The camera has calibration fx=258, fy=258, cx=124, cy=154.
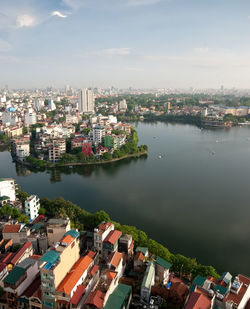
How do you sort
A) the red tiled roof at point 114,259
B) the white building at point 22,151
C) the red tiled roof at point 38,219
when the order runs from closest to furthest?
the red tiled roof at point 114,259 < the red tiled roof at point 38,219 < the white building at point 22,151

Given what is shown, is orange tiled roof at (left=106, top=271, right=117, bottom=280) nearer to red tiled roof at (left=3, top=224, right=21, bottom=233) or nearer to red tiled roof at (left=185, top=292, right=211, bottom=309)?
red tiled roof at (left=185, top=292, right=211, bottom=309)

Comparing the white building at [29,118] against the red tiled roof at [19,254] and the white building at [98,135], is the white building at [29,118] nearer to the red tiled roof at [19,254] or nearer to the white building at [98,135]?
the white building at [98,135]

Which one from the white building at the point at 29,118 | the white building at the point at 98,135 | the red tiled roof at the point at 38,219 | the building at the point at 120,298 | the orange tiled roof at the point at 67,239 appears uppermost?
the white building at the point at 29,118

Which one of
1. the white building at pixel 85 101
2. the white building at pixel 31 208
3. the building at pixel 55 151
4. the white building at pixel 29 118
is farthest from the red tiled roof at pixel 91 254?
the white building at pixel 85 101

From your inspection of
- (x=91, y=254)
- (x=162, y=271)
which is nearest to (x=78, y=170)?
(x=91, y=254)

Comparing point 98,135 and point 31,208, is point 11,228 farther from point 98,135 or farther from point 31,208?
point 98,135

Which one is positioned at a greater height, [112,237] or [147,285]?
[112,237]

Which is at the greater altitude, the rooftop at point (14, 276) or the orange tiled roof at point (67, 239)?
the orange tiled roof at point (67, 239)
